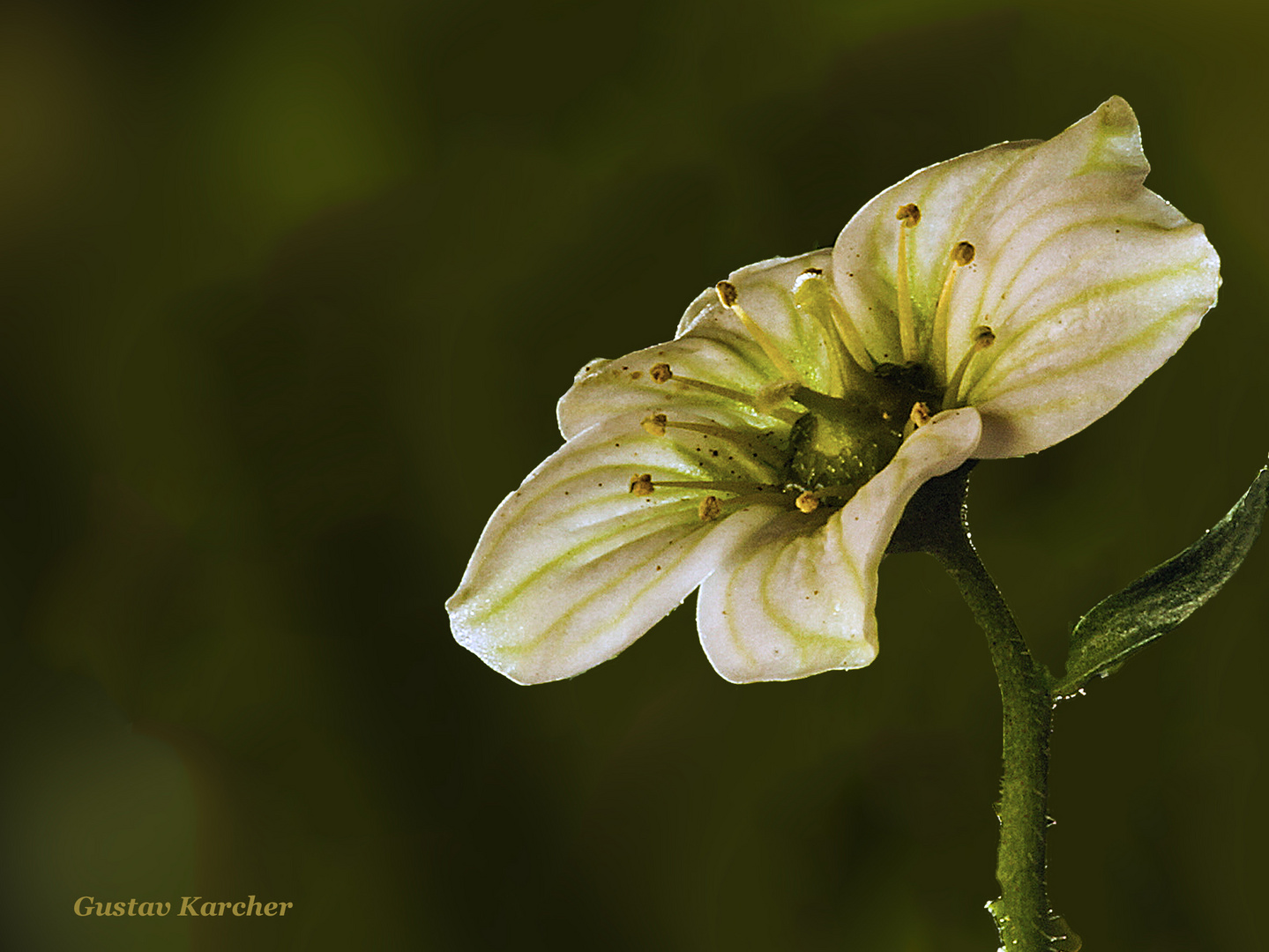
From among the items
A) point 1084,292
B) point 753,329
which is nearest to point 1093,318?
point 1084,292

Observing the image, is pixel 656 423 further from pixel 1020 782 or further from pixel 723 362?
pixel 1020 782

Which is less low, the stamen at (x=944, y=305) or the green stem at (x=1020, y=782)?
the stamen at (x=944, y=305)

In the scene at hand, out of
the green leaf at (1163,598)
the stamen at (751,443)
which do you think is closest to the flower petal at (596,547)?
the stamen at (751,443)

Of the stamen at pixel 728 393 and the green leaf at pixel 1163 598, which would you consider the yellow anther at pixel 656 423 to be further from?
the green leaf at pixel 1163 598

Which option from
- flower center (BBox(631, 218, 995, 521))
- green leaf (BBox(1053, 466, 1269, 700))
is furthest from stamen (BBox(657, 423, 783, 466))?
green leaf (BBox(1053, 466, 1269, 700))

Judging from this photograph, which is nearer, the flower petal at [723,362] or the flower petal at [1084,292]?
the flower petal at [1084,292]

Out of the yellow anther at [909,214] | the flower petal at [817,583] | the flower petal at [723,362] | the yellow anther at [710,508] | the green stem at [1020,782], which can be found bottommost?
the green stem at [1020,782]

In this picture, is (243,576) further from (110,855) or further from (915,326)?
(915,326)
